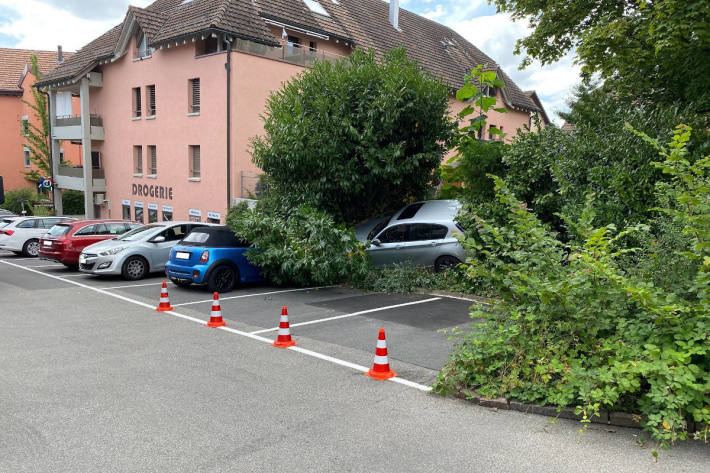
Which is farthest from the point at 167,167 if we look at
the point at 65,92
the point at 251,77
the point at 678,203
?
the point at 678,203

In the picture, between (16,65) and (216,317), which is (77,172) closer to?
(16,65)

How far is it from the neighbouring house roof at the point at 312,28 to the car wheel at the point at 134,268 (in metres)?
9.64

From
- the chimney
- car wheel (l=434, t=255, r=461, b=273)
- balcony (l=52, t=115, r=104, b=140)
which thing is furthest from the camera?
the chimney

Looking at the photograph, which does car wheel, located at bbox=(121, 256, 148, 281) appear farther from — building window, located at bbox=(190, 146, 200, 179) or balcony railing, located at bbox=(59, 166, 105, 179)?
balcony railing, located at bbox=(59, 166, 105, 179)

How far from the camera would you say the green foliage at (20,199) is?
38125 mm

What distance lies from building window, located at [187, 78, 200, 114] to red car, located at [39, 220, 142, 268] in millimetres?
6674

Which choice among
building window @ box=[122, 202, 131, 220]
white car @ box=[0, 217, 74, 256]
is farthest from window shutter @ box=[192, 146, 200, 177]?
building window @ box=[122, 202, 131, 220]

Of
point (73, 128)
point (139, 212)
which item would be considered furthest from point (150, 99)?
point (73, 128)

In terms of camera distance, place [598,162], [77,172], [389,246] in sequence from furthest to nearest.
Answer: [77,172]
[389,246]
[598,162]

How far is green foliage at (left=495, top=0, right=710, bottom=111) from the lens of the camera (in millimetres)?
11336

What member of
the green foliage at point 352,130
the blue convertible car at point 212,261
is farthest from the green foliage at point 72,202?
the green foliage at point 352,130

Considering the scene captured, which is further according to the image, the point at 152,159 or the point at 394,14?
the point at 394,14

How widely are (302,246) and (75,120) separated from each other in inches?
925

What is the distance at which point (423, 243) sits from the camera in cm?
1409
